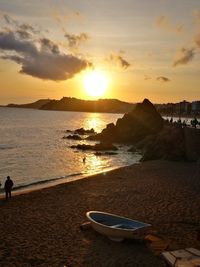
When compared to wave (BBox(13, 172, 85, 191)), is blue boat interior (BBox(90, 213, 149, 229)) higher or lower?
higher

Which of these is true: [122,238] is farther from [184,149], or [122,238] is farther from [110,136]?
[110,136]

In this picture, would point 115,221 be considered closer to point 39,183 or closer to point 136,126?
point 39,183

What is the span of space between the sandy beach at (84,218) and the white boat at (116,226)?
365 mm

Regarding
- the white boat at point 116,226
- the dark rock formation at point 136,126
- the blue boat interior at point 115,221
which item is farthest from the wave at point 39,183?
the dark rock formation at point 136,126

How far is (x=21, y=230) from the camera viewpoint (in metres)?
17.8

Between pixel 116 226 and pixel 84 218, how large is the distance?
12.7ft

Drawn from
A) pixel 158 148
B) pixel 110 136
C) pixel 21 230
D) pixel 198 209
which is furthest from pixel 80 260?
pixel 110 136

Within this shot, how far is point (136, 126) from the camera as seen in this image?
81188 millimetres

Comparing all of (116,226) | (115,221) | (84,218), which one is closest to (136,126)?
(84,218)

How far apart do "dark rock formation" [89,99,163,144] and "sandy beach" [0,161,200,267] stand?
4684 cm

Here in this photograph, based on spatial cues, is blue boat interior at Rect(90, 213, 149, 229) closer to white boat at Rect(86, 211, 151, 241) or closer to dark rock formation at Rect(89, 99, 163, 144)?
white boat at Rect(86, 211, 151, 241)

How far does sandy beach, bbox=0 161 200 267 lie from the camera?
14453 mm

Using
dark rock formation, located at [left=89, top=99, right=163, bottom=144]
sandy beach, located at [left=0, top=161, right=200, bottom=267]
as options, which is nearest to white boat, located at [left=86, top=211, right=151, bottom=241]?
sandy beach, located at [left=0, top=161, right=200, bottom=267]

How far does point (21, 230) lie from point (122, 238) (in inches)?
205
